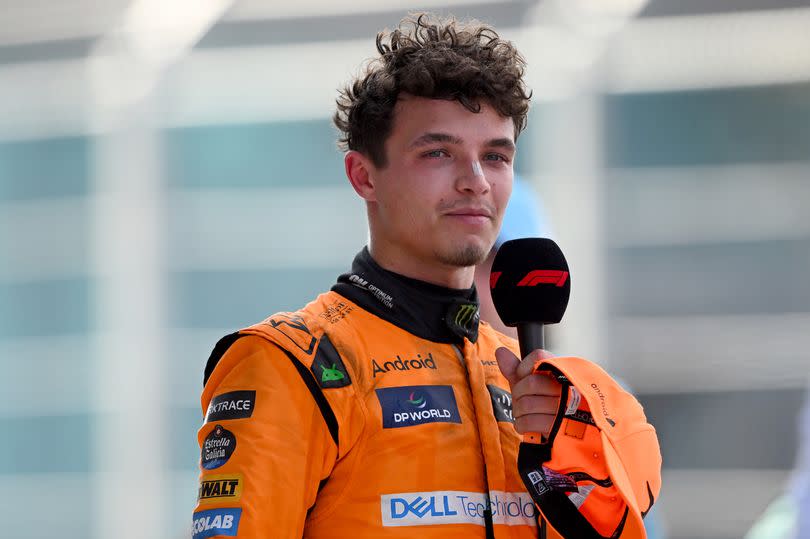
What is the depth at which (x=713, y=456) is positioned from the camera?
3.70m

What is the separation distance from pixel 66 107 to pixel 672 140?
2.26 meters

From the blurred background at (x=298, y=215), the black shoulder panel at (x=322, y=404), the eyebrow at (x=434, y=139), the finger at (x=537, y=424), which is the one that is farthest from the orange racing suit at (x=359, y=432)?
the blurred background at (x=298, y=215)

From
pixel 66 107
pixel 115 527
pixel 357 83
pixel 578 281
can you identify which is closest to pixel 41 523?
pixel 115 527

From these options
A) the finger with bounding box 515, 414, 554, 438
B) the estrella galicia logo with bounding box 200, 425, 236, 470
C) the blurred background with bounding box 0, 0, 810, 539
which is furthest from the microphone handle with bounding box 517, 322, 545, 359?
the blurred background with bounding box 0, 0, 810, 539

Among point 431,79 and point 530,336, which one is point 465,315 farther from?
point 431,79

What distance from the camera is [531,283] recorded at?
165 centimetres

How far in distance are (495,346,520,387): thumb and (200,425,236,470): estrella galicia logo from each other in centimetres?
40

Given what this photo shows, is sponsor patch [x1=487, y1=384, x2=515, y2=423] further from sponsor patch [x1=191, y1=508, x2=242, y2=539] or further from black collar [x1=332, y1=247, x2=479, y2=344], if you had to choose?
sponsor patch [x1=191, y1=508, x2=242, y2=539]

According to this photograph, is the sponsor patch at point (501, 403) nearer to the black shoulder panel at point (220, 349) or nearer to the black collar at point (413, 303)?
the black collar at point (413, 303)

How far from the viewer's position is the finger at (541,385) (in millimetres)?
1559

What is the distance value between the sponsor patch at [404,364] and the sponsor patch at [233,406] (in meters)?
0.21

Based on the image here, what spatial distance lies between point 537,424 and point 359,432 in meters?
0.26

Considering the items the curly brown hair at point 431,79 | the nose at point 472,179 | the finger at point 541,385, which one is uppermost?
the curly brown hair at point 431,79

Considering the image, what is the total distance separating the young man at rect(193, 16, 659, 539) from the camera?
154 centimetres
